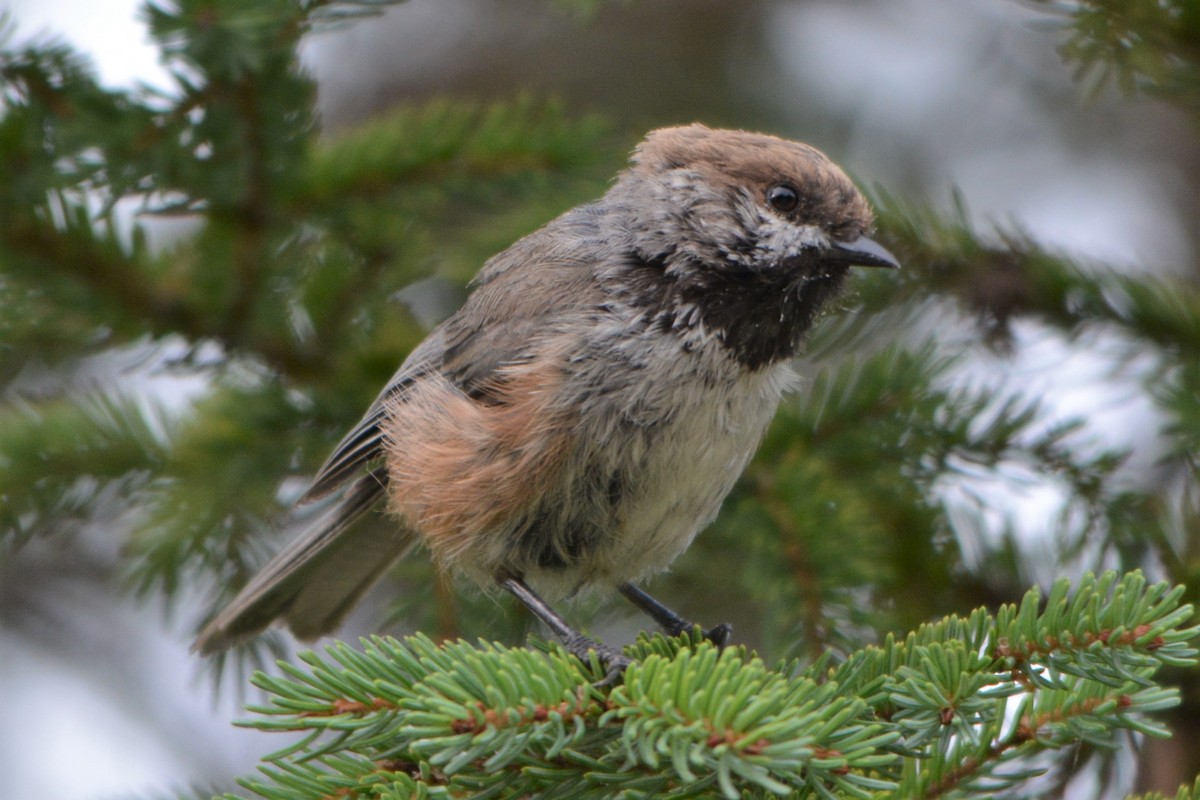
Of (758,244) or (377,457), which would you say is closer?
(758,244)

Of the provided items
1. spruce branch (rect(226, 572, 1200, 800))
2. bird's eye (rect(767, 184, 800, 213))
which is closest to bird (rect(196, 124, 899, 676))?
bird's eye (rect(767, 184, 800, 213))

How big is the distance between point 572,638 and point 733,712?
3.68 ft

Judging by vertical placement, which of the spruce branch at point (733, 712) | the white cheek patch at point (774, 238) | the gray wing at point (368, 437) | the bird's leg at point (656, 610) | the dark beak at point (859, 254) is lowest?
the bird's leg at point (656, 610)

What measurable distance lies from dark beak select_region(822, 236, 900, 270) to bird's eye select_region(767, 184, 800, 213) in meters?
0.17

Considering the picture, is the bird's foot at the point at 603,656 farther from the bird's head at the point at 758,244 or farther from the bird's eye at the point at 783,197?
the bird's eye at the point at 783,197

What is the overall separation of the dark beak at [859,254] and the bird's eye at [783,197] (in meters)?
0.17

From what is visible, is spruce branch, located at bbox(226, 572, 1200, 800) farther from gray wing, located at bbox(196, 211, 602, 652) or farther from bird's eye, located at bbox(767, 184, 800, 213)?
bird's eye, located at bbox(767, 184, 800, 213)

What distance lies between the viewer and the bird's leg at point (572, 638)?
226cm

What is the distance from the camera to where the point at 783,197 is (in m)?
3.21

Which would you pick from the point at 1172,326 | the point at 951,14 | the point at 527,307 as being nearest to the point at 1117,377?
the point at 1172,326

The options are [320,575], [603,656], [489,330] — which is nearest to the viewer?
[603,656]

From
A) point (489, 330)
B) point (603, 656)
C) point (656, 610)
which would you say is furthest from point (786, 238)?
point (603, 656)

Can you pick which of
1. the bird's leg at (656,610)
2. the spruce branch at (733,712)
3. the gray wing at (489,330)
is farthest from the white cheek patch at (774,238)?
the spruce branch at (733,712)

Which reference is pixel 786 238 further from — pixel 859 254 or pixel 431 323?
pixel 431 323
